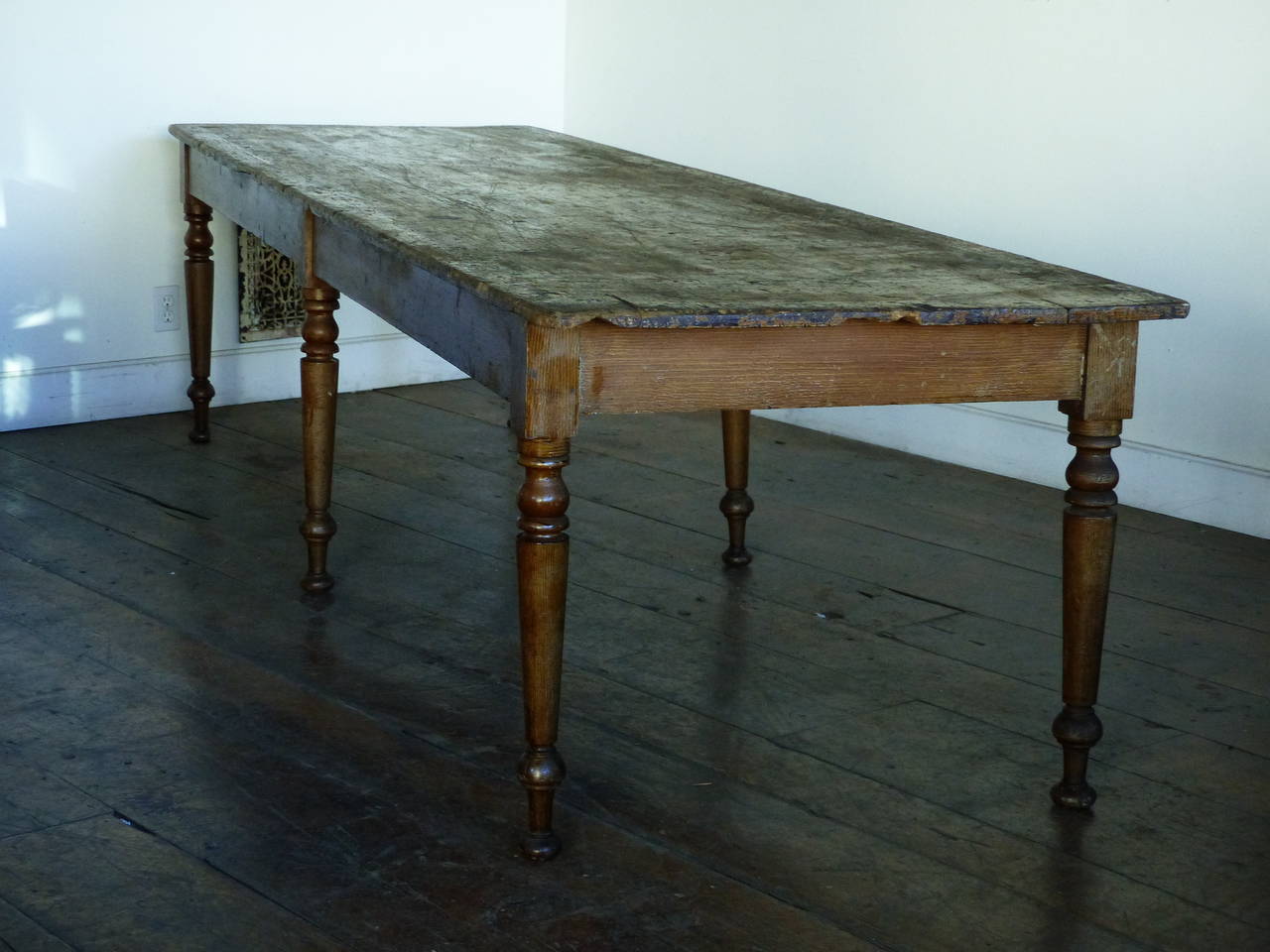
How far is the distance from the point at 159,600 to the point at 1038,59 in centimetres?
212

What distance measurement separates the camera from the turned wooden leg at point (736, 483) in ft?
8.63

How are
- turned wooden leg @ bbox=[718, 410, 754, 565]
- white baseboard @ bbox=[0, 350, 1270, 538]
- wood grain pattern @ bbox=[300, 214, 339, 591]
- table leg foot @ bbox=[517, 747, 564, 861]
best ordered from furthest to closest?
white baseboard @ bbox=[0, 350, 1270, 538] → turned wooden leg @ bbox=[718, 410, 754, 565] → wood grain pattern @ bbox=[300, 214, 339, 591] → table leg foot @ bbox=[517, 747, 564, 861]

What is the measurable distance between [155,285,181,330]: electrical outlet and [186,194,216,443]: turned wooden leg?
0.19 m

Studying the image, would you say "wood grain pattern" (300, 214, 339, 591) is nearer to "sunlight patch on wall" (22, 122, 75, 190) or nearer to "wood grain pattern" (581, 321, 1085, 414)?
"wood grain pattern" (581, 321, 1085, 414)

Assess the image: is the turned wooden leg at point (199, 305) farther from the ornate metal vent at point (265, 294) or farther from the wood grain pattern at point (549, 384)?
the wood grain pattern at point (549, 384)

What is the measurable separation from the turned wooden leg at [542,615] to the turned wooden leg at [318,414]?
857 mm

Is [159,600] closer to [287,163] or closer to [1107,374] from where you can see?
[287,163]

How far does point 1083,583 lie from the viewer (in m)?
1.79

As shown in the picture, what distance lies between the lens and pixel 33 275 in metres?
3.43

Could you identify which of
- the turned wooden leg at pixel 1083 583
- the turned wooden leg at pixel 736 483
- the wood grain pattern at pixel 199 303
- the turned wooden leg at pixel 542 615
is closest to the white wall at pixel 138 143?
the wood grain pattern at pixel 199 303

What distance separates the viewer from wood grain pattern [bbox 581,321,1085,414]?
1.56 meters

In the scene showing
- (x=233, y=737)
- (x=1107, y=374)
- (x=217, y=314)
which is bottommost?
(x=233, y=737)

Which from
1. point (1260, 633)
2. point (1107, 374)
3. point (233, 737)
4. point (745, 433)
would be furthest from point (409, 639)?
point (1260, 633)

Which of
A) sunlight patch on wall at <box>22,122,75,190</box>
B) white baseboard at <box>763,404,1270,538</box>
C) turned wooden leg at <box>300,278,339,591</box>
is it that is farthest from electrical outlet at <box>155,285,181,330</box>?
white baseboard at <box>763,404,1270,538</box>
